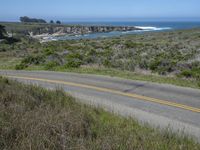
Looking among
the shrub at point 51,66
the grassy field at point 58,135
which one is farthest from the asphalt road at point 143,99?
the shrub at point 51,66

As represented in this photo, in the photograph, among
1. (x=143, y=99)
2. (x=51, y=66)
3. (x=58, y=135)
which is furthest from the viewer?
(x=51, y=66)

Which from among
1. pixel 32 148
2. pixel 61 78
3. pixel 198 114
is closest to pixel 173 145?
pixel 32 148

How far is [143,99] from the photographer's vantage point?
1206cm

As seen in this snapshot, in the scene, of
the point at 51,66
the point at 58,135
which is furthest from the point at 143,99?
the point at 51,66

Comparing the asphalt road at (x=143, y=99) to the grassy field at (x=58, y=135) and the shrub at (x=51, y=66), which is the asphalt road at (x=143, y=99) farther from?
the shrub at (x=51, y=66)

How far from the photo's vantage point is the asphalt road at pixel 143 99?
922cm

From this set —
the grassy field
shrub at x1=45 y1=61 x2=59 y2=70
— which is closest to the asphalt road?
the grassy field

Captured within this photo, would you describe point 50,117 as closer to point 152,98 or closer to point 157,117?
point 157,117

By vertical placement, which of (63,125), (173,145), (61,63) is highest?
(63,125)

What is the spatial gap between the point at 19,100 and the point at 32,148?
3.43 metres

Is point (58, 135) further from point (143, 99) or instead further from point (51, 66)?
point (51, 66)

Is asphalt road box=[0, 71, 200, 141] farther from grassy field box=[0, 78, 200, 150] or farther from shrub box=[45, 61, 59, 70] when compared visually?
shrub box=[45, 61, 59, 70]

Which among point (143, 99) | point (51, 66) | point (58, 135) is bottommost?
point (51, 66)

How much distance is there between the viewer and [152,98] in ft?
39.8
